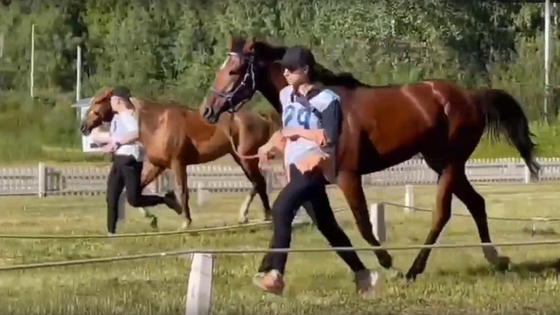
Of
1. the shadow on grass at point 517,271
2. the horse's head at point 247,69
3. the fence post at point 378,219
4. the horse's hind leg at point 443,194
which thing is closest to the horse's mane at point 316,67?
the horse's head at point 247,69

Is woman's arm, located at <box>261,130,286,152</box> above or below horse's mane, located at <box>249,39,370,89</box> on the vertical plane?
below

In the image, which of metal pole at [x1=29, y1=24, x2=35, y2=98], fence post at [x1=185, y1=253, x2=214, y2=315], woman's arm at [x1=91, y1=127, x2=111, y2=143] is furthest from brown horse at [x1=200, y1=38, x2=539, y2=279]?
metal pole at [x1=29, y1=24, x2=35, y2=98]

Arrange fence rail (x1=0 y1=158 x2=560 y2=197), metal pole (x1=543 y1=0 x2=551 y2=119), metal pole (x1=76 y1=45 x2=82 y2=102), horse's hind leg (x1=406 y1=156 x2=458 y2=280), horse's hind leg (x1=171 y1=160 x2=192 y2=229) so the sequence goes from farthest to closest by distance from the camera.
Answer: fence rail (x1=0 y1=158 x2=560 y2=197)
metal pole (x1=543 y1=0 x2=551 y2=119)
metal pole (x1=76 y1=45 x2=82 y2=102)
horse's hind leg (x1=171 y1=160 x2=192 y2=229)
horse's hind leg (x1=406 y1=156 x2=458 y2=280)

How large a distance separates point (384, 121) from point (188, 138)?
439 centimetres

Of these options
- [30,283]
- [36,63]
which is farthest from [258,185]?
[30,283]

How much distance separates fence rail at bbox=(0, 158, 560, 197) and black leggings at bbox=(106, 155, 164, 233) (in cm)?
342

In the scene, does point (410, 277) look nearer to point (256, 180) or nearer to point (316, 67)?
point (316, 67)

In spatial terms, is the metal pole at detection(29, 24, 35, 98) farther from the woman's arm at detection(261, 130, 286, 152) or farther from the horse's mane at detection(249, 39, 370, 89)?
the woman's arm at detection(261, 130, 286, 152)

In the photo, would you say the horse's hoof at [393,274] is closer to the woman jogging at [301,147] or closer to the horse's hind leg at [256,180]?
the woman jogging at [301,147]

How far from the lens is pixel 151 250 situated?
30.7ft

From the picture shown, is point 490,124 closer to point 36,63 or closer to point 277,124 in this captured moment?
point 277,124

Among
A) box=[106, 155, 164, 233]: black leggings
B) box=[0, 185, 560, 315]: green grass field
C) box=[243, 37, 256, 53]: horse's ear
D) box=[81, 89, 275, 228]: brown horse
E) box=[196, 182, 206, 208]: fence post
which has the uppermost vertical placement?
box=[243, 37, 256, 53]: horse's ear

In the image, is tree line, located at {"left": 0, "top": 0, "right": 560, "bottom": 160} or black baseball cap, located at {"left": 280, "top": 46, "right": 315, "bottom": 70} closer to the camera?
black baseball cap, located at {"left": 280, "top": 46, "right": 315, "bottom": 70}

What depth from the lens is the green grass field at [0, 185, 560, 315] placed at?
6.41m
